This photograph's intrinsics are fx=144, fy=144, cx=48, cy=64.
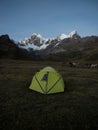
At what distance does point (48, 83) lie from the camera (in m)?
14.9

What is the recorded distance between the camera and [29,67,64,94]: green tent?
14.7 m

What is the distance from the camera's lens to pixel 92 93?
49.4ft

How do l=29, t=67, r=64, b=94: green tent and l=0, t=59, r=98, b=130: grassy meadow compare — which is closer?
l=0, t=59, r=98, b=130: grassy meadow

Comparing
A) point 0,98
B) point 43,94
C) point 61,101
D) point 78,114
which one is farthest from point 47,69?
point 78,114

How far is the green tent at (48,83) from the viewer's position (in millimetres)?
14719

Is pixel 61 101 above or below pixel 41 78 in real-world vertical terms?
below

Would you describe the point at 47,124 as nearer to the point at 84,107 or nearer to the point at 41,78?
the point at 84,107

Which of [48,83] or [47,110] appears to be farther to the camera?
[48,83]

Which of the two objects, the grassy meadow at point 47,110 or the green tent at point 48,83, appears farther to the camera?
the green tent at point 48,83

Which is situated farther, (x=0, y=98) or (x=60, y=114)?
(x=0, y=98)

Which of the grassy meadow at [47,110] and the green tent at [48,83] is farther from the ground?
the green tent at [48,83]

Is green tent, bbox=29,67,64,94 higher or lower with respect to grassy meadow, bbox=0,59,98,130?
higher

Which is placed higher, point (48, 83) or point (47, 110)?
point (48, 83)

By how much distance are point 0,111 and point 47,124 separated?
146 inches
